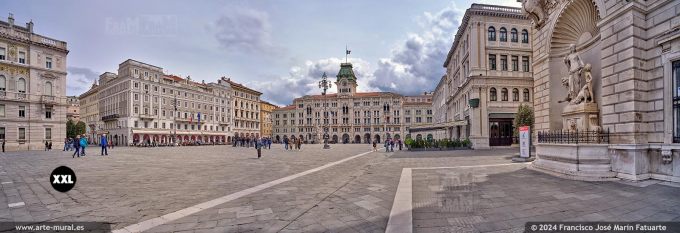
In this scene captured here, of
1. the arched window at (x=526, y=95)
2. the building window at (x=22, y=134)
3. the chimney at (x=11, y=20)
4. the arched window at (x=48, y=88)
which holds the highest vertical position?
the chimney at (x=11, y=20)

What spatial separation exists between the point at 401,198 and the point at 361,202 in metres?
0.99

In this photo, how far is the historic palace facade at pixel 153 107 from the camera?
64.3 meters

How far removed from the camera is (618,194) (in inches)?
276

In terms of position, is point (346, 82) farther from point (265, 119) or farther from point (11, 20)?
point (11, 20)

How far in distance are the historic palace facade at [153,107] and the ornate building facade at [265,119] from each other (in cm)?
2494

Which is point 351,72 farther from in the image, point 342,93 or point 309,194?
point 309,194

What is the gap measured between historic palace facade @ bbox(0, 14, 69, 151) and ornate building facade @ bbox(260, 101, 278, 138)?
6868cm

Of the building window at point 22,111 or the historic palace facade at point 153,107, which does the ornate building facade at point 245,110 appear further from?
the building window at point 22,111

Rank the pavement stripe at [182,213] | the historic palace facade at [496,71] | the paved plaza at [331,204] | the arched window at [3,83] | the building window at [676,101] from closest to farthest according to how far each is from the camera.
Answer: the pavement stripe at [182,213]
the paved plaza at [331,204]
the building window at [676,101]
the historic palace facade at [496,71]
the arched window at [3,83]

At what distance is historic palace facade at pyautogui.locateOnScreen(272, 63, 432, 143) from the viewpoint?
10138 centimetres

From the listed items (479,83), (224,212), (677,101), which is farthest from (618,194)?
(479,83)

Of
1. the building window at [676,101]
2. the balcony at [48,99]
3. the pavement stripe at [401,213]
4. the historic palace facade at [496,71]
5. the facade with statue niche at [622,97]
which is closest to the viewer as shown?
the pavement stripe at [401,213]

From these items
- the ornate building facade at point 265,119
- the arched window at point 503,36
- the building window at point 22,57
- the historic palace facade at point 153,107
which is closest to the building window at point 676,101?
the arched window at point 503,36

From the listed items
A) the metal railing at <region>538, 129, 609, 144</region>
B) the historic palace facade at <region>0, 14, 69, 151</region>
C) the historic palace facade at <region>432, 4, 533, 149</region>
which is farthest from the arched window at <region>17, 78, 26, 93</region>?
the metal railing at <region>538, 129, 609, 144</region>
